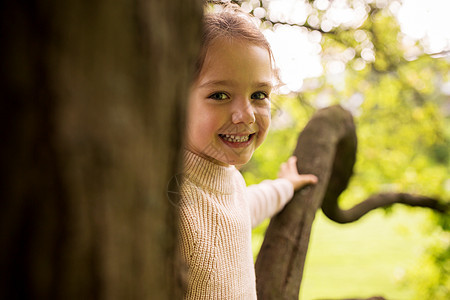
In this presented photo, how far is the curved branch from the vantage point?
2160 millimetres

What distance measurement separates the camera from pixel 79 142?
0.28 meters

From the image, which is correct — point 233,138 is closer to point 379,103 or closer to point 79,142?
point 79,142

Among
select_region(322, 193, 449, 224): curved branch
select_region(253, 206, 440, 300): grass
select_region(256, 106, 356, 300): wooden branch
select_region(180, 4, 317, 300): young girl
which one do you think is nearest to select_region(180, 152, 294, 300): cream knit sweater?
select_region(180, 4, 317, 300): young girl

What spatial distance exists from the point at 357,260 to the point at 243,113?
924 cm

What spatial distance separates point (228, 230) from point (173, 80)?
82 centimetres

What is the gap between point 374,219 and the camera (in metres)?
12.3

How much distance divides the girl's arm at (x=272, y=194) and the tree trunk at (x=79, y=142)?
1187 mm

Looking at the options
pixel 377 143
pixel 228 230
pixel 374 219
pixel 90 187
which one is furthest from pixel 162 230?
pixel 374 219

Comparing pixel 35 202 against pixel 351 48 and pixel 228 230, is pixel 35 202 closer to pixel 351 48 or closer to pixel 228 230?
pixel 228 230

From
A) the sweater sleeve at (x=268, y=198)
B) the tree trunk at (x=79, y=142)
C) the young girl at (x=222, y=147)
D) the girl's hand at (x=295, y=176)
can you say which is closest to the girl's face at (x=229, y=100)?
the young girl at (x=222, y=147)

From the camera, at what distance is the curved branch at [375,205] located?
216cm

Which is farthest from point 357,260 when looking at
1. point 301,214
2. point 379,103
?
point 301,214

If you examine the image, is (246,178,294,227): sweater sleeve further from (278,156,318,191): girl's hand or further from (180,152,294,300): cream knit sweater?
(180,152,294,300): cream knit sweater

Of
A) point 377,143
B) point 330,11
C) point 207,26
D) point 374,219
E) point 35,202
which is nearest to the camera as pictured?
point 35,202
